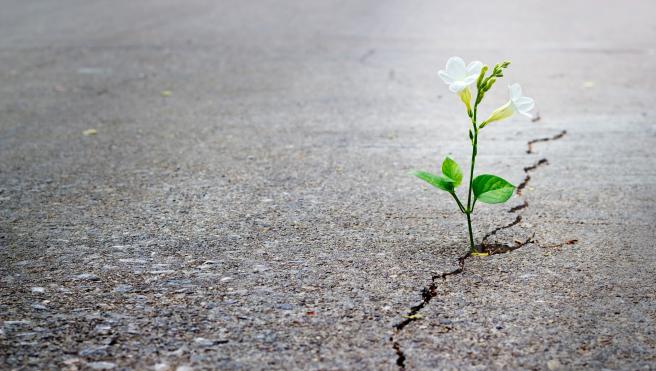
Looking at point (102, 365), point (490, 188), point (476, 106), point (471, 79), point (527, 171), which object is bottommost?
point (527, 171)

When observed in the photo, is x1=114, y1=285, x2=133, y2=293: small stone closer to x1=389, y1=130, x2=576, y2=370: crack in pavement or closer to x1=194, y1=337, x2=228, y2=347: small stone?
x1=194, y1=337, x2=228, y2=347: small stone

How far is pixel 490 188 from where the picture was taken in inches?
123

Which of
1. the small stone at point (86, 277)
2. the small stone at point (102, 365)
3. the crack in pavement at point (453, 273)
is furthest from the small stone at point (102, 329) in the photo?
the crack in pavement at point (453, 273)

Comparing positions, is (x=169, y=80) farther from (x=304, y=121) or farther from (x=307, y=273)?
(x=307, y=273)

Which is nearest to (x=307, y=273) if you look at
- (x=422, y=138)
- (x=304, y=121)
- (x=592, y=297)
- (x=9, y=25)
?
(x=592, y=297)

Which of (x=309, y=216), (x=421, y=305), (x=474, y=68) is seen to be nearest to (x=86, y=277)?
(x=309, y=216)

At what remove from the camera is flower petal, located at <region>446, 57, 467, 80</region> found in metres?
2.94

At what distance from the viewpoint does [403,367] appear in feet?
7.64

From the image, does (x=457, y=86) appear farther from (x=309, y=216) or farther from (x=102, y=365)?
(x=102, y=365)

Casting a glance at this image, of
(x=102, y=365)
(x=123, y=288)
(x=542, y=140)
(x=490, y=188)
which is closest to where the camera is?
(x=102, y=365)

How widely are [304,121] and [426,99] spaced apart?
3.86 feet

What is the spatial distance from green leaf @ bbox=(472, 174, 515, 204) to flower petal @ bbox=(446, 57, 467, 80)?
0.43m

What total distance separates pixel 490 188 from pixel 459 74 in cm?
50

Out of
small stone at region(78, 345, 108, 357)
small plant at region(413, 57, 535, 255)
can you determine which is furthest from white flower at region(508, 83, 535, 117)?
small stone at region(78, 345, 108, 357)
